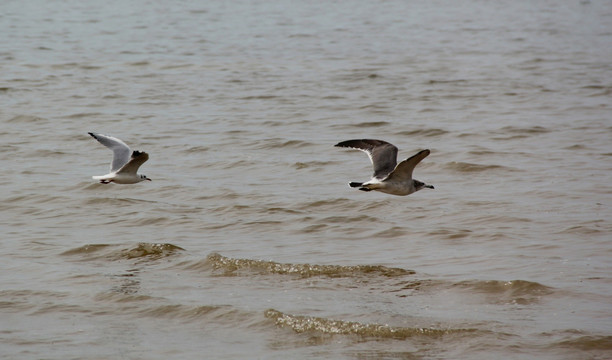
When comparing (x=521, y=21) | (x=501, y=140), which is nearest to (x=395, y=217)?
(x=501, y=140)

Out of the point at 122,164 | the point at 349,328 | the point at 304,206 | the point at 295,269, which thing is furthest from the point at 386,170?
the point at 122,164

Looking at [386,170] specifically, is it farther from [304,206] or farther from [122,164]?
[122,164]

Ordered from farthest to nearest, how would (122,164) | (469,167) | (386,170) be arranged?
(469,167), (122,164), (386,170)

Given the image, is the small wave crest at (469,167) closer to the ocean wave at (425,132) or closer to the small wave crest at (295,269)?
the ocean wave at (425,132)

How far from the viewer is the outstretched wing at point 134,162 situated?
39.7ft

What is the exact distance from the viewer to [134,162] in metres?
12.5

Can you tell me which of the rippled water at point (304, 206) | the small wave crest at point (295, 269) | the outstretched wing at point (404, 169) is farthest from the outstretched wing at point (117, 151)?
the outstretched wing at point (404, 169)

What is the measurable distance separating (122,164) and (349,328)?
176 inches

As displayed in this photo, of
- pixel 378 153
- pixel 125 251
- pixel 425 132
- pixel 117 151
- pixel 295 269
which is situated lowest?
pixel 125 251

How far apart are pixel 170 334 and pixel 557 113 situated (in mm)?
12699

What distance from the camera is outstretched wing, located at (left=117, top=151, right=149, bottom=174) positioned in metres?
12.1

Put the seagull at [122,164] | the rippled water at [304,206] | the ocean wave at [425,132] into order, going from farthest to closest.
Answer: the ocean wave at [425,132] → the seagull at [122,164] → the rippled water at [304,206]

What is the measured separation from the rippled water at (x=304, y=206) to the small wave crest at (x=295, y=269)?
0.03 m

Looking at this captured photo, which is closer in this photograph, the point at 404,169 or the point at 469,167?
the point at 404,169
